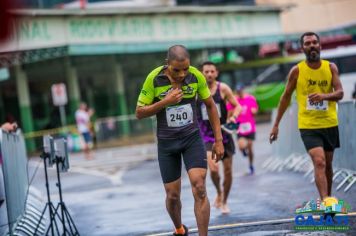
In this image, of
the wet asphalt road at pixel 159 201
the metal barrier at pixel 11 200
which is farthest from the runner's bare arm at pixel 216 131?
the metal barrier at pixel 11 200

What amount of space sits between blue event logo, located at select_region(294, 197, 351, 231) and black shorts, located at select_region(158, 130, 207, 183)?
114 cm

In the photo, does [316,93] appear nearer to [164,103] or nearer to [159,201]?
[164,103]

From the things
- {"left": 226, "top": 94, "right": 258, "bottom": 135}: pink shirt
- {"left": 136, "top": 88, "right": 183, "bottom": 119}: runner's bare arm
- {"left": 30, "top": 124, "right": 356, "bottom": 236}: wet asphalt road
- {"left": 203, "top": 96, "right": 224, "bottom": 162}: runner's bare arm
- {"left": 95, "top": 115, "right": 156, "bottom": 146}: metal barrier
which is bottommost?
{"left": 95, "top": 115, "right": 156, "bottom": 146}: metal barrier

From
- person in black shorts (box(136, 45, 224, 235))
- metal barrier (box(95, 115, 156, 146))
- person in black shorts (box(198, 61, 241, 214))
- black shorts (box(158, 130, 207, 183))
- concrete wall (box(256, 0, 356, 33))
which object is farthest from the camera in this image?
concrete wall (box(256, 0, 356, 33))

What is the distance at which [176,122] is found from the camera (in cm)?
655

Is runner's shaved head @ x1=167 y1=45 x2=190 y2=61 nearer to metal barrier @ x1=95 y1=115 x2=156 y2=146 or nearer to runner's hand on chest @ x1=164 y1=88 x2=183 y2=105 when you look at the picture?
runner's hand on chest @ x1=164 y1=88 x2=183 y2=105

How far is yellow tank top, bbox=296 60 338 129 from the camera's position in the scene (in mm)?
7676

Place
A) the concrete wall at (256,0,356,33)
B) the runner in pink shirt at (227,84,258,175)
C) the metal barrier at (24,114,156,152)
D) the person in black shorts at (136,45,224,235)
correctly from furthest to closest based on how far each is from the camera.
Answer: the concrete wall at (256,0,356,33)
the metal barrier at (24,114,156,152)
the runner in pink shirt at (227,84,258,175)
the person in black shorts at (136,45,224,235)

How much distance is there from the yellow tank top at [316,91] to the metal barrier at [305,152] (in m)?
2.49

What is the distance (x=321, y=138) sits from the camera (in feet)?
25.0

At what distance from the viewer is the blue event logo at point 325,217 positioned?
6.73 meters

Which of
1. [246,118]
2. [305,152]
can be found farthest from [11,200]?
[246,118]

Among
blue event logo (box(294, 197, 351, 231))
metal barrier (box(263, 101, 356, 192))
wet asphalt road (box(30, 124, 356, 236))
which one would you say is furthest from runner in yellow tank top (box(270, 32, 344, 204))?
metal barrier (box(263, 101, 356, 192))

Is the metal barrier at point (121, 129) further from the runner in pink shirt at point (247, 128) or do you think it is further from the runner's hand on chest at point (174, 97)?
the runner's hand on chest at point (174, 97)
